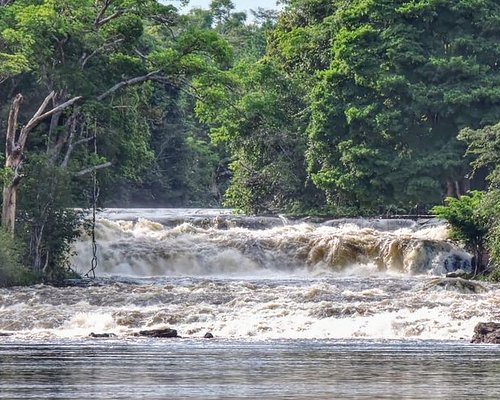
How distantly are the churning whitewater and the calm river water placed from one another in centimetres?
256

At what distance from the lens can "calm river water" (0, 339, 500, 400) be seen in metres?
16.7

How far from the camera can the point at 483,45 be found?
57.5 meters

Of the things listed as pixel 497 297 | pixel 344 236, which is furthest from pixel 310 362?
pixel 344 236

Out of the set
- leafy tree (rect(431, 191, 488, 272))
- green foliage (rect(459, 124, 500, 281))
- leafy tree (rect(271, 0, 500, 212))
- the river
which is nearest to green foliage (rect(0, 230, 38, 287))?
the river

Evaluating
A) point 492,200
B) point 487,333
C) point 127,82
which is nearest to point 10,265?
point 127,82

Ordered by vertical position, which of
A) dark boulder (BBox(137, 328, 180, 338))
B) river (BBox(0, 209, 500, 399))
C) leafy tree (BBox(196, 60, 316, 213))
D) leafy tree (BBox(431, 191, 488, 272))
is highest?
leafy tree (BBox(196, 60, 316, 213))

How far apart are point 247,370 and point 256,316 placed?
1000 cm

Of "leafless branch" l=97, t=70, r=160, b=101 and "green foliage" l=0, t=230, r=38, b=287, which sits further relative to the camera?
"leafless branch" l=97, t=70, r=160, b=101

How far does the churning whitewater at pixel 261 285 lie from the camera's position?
28344 millimetres

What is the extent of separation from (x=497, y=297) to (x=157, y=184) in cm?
5432

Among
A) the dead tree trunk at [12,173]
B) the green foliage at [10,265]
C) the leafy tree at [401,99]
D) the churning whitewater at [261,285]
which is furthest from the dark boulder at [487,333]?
the leafy tree at [401,99]

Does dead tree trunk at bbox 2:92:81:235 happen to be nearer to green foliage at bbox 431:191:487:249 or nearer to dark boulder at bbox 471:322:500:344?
green foliage at bbox 431:191:487:249

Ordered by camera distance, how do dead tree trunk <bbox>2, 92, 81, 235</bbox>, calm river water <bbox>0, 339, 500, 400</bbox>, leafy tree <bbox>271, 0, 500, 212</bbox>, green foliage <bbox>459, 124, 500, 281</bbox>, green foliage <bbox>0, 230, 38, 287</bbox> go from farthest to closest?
leafy tree <bbox>271, 0, 500, 212</bbox>
green foliage <bbox>459, 124, 500, 281</bbox>
dead tree trunk <bbox>2, 92, 81, 235</bbox>
green foliage <bbox>0, 230, 38, 287</bbox>
calm river water <bbox>0, 339, 500, 400</bbox>

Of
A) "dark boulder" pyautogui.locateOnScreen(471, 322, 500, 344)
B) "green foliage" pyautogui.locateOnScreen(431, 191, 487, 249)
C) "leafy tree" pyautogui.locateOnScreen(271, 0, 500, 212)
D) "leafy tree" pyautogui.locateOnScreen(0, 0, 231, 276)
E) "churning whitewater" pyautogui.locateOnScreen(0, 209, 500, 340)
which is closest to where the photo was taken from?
"dark boulder" pyautogui.locateOnScreen(471, 322, 500, 344)
